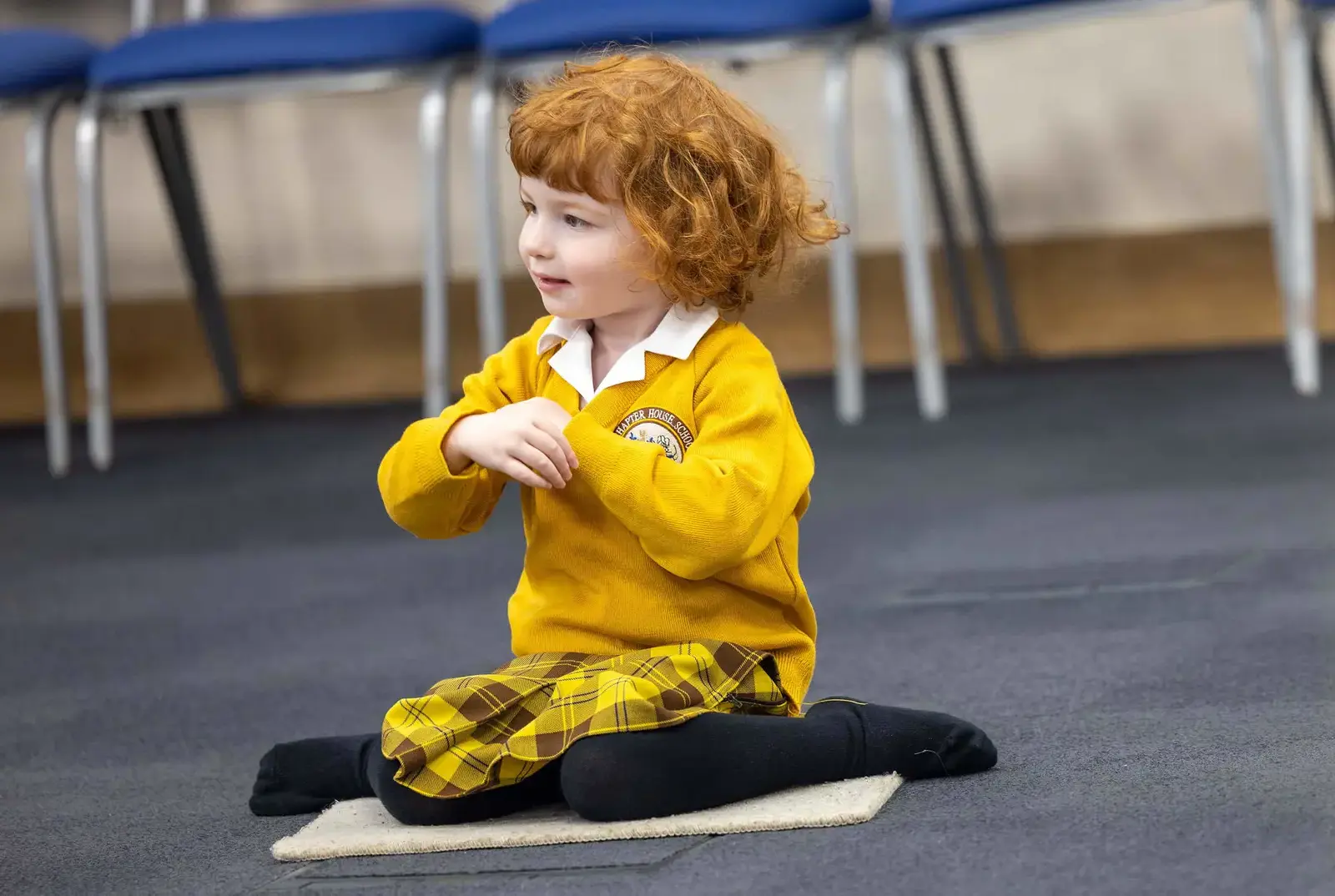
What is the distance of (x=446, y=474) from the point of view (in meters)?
0.90

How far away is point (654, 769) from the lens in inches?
33.2

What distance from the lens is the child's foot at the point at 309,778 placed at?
0.93m

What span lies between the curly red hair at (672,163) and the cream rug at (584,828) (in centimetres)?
27

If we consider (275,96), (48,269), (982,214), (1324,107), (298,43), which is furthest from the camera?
(982,214)

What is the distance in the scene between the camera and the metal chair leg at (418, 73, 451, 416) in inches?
87.6

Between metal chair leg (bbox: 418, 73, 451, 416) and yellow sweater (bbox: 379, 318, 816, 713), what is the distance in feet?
4.27

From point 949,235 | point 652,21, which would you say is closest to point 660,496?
point 652,21

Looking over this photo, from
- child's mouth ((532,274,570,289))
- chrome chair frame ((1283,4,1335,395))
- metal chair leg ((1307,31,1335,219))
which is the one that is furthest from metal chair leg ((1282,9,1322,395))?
child's mouth ((532,274,570,289))

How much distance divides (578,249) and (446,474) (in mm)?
135

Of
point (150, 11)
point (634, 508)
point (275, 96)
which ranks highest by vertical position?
point (150, 11)

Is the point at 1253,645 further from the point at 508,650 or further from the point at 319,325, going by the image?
Result: the point at 319,325

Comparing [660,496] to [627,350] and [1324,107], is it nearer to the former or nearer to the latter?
[627,350]

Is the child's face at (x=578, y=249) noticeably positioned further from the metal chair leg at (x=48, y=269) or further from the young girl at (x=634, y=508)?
the metal chair leg at (x=48, y=269)

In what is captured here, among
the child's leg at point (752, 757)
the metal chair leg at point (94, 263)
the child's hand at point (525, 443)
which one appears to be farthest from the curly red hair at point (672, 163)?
the metal chair leg at point (94, 263)
